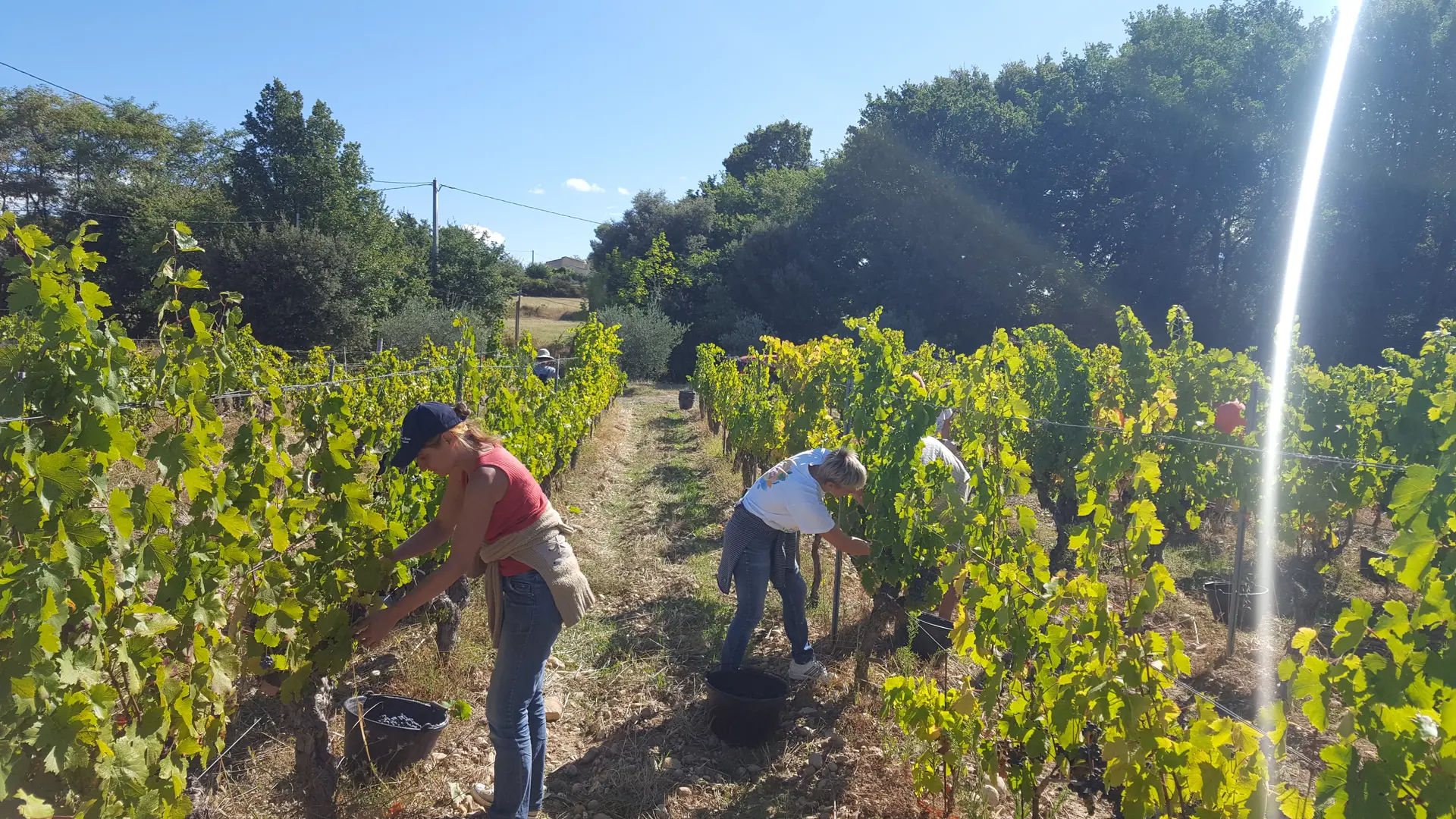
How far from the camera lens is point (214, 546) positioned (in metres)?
2.56

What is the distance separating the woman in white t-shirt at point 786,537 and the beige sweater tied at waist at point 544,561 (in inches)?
52.9

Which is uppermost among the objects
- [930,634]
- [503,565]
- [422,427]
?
[422,427]

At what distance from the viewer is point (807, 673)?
4555mm

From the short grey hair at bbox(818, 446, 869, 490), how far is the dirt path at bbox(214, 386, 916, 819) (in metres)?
1.20

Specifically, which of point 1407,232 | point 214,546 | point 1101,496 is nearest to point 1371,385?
point 1101,496

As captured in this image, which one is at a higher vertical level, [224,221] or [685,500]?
[224,221]

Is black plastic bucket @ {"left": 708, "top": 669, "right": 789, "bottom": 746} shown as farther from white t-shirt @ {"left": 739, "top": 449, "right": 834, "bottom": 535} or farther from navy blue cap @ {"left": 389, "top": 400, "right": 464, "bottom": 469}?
navy blue cap @ {"left": 389, "top": 400, "right": 464, "bottom": 469}

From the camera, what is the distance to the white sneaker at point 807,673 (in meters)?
4.55

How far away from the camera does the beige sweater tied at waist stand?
288 centimetres

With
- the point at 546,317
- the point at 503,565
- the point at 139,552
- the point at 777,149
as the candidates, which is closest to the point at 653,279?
the point at 546,317

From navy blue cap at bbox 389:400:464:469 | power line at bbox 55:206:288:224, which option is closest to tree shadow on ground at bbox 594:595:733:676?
navy blue cap at bbox 389:400:464:469

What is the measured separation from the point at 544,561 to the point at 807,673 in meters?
2.16

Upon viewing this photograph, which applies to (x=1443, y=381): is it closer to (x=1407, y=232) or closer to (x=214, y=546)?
(x=214, y=546)

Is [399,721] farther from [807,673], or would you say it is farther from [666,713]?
[807,673]
